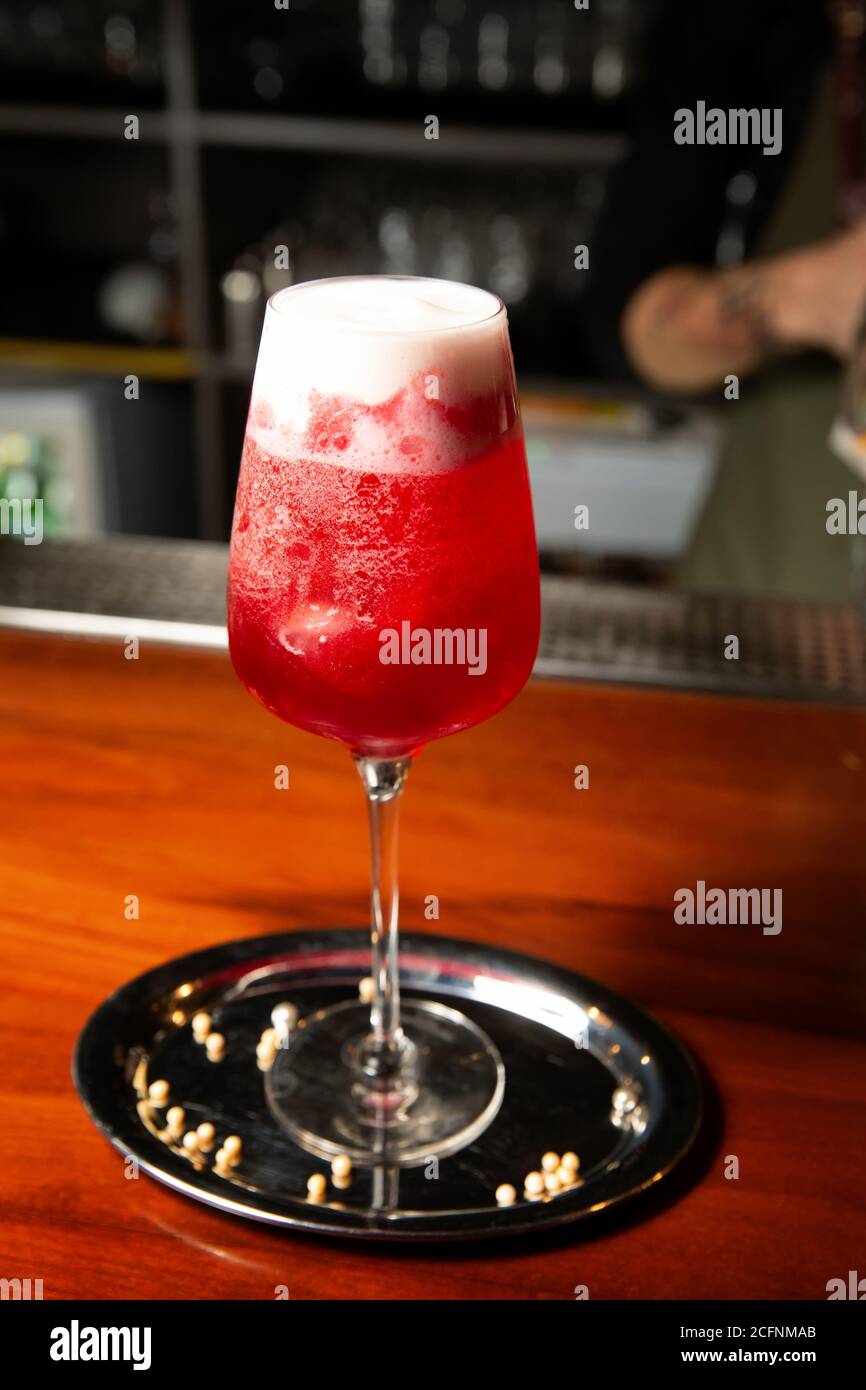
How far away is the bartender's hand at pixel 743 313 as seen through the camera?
2.11 metres

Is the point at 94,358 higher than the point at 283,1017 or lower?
higher

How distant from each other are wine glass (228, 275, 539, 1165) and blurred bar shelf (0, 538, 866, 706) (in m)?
0.42

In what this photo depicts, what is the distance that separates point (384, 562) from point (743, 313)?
5.80 ft

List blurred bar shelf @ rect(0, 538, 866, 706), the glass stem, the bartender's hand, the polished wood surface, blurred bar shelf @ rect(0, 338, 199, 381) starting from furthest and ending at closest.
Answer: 1. blurred bar shelf @ rect(0, 338, 199, 381)
2. the bartender's hand
3. blurred bar shelf @ rect(0, 538, 866, 706)
4. the glass stem
5. the polished wood surface

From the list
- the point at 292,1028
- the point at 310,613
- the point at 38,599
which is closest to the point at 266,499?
the point at 310,613

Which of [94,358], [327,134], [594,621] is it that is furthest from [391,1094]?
[94,358]

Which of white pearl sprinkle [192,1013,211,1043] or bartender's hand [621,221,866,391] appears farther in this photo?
bartender's hand [621,221,866,391]

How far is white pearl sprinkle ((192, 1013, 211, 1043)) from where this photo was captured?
28.4 inches

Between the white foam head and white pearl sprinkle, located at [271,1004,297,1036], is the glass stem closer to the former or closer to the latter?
white pearl sprinkle, located at [271,1004,297,1036]

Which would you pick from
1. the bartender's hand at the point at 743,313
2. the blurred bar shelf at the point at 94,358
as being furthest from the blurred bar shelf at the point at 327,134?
the bartender's hand at the point at 743,313

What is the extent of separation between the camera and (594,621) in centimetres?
118

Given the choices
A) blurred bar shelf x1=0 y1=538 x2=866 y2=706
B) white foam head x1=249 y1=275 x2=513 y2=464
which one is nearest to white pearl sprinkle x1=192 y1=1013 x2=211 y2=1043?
white foam head x1=249 y1=275 x2=513 y2=464

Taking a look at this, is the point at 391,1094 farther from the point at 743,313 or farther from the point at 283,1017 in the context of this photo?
the point at 743,313

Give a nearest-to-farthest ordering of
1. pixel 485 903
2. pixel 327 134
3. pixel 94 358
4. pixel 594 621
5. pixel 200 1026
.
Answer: pixel 200 1026 < pixel 485 903 < pixel 594 621 < pixel 327 134 < pixel 94 358
